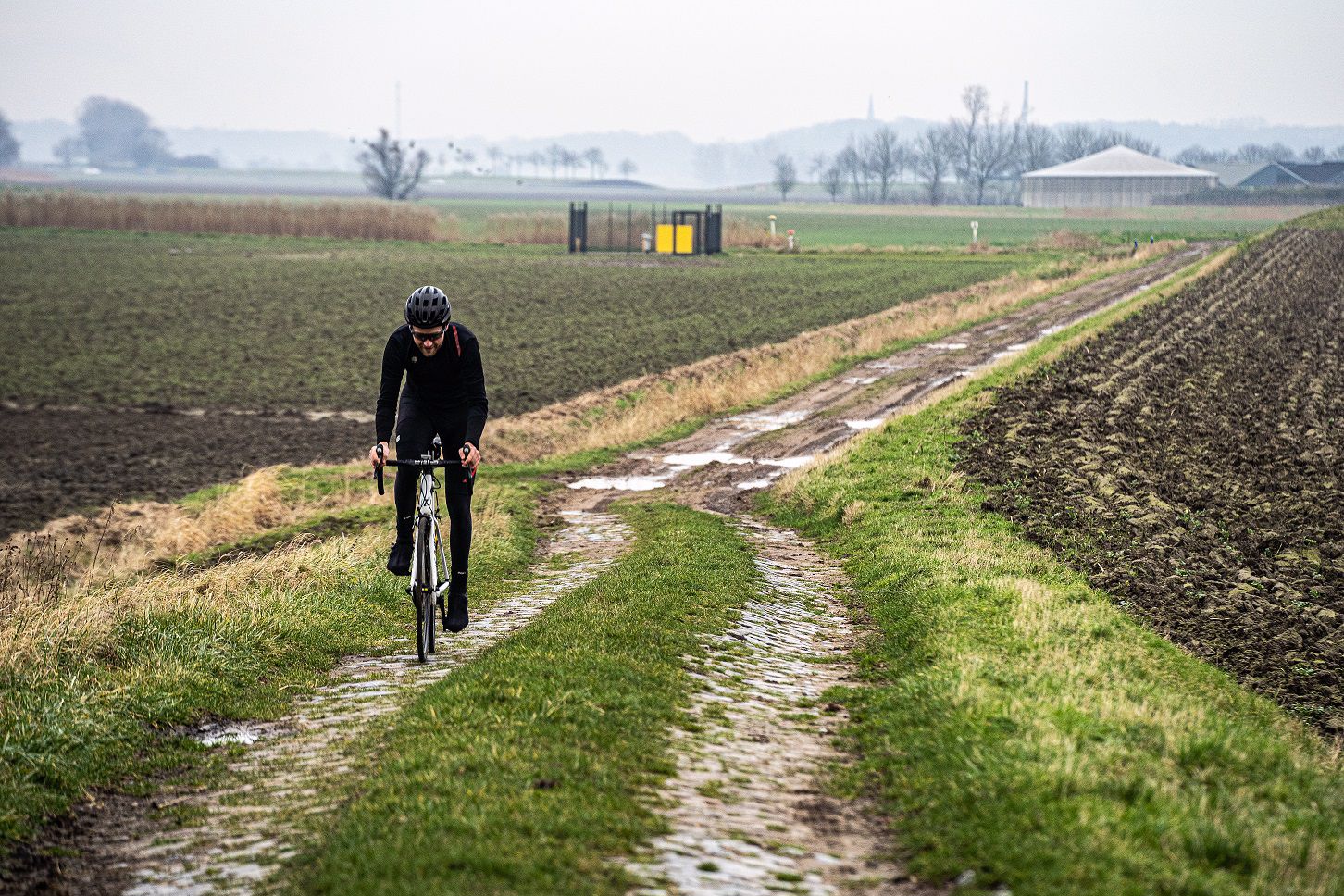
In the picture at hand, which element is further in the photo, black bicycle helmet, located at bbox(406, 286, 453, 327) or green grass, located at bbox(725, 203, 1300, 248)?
green grass, located at bbox(725, 203, 1300, 248)

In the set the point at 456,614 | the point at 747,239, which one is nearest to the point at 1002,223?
the point at 747,239

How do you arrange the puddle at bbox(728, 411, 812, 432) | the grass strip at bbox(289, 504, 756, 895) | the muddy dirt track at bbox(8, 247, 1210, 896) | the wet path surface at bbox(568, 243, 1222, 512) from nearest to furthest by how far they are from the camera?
1. the grass strip at bbox(289, 504, 756, 895)
2. the muddy dirt track at bbox(8, 247, 1210, 896)
3. the wet path surface at bbox(568, 243, 1222, 512)
4. the puddle at bbox(728, 411, 812, 432)

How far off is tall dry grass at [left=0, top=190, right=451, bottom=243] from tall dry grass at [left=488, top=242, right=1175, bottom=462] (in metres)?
47.5

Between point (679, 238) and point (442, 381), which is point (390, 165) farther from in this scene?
point (442, 381)

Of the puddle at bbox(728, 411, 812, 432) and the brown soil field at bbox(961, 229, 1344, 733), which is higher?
the brown soil field at bbox(961, 229, 1344, 733)

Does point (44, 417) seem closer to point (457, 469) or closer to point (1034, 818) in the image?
point (457, 469)

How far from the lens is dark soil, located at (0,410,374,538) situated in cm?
2200

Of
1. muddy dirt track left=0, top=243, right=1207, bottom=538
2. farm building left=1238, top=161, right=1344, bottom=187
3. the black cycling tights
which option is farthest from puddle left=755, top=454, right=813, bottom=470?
farm building left=1238, top=161, right=1344, bottom=187

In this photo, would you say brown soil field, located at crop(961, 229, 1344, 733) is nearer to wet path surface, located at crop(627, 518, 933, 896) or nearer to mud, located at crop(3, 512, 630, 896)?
wet path surface, located at crop(627, 518, 933, 896)

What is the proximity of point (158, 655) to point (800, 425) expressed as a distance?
56.7ft

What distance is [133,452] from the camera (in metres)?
25.4

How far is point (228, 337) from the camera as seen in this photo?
4109 cm

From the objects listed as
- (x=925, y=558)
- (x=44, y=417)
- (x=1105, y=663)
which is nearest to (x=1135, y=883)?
(x=1105, y=663)

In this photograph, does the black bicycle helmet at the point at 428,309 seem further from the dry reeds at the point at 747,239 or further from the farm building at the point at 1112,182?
the farm building at the point at 1112,182
